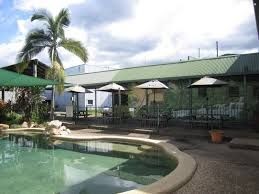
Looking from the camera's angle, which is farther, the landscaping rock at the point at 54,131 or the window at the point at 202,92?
the window at the point at 202,92

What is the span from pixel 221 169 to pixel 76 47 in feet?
45.9

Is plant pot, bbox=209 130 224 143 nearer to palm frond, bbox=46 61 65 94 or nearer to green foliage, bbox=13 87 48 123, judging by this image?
palm frond, bbox=46 61 65 94

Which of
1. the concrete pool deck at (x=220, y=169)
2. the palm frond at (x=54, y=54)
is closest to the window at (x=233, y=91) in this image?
the concrete pool deck at (x=220, y=169)

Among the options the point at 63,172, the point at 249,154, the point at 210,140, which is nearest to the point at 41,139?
the point at 63,172

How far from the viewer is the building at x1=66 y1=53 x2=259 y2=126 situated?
1678 cm

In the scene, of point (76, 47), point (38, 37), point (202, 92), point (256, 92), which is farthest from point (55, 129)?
point (256, 92)

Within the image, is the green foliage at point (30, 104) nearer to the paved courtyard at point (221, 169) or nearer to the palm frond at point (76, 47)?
the palm frond at point (76, 47)

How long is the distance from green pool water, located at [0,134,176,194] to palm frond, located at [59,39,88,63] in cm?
744

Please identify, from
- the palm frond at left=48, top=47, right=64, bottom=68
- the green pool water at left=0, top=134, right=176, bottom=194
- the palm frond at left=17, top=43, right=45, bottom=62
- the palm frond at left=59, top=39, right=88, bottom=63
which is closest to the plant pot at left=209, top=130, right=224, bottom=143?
the green pool water at left=0, top=134, right=176, bottom=194

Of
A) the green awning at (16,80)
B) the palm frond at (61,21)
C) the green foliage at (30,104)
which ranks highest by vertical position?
the palm frond at (61,21)

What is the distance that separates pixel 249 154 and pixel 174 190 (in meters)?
4.16

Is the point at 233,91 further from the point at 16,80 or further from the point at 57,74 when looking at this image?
the point at 16,80

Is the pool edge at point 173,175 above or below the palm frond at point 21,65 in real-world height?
below

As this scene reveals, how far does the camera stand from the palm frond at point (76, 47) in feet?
64.3
